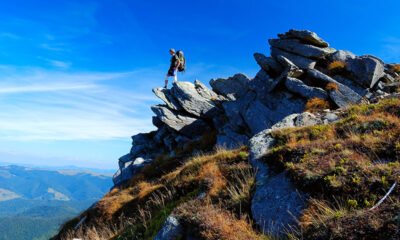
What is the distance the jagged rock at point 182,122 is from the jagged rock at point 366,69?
17.4 metres

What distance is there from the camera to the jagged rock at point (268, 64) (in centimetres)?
3397

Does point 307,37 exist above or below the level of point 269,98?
above

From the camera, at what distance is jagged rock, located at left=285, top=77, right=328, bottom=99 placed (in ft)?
87.9

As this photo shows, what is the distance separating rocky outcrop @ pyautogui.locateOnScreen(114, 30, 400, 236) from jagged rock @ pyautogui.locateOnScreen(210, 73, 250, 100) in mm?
427

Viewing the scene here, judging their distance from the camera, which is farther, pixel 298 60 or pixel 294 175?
pixel 298 60

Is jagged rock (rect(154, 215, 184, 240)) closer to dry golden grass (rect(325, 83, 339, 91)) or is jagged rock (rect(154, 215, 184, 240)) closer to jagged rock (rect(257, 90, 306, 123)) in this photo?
jagged rock (rect(257, 90, 306, 123))

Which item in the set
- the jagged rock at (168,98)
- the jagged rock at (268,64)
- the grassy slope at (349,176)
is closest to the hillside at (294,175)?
the grassy slope at (349,176)

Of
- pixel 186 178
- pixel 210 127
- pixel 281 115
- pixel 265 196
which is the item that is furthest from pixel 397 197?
pixel 210 127

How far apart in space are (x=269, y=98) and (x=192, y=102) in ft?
40.2

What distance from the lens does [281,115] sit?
93.5 feet

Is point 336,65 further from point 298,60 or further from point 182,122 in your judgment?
point 182,122

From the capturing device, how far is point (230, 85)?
47406mm

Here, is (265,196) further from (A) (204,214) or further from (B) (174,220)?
(B) (174,220)

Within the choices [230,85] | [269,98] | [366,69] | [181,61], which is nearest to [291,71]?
[269,98]
